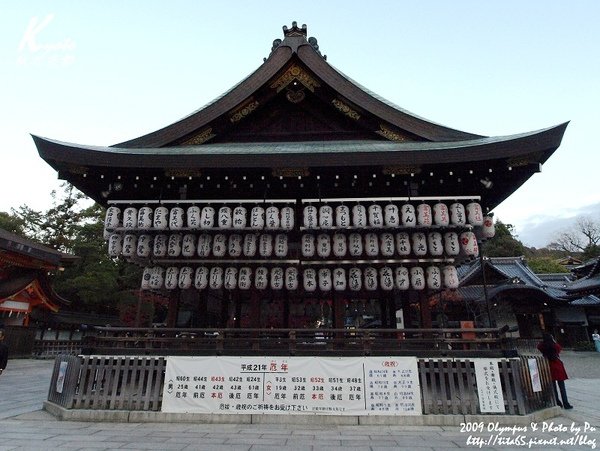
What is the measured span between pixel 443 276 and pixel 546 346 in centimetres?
313

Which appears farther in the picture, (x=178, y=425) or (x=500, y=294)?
(x=500, y=294)

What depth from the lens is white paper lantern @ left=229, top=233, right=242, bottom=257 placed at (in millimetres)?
9492

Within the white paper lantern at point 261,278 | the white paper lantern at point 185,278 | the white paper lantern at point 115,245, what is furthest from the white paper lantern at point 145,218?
the white paper lantern at point 261,278

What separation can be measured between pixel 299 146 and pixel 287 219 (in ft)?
9.89

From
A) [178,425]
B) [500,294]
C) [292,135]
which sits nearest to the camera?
[178,425]

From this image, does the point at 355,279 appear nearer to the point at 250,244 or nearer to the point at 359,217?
the point at 359,217

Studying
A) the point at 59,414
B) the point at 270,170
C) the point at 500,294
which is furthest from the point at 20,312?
the point at 500,294

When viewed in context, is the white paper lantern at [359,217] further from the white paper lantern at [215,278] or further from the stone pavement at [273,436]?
the stone pavement at [273,436]

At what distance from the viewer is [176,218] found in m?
9.52

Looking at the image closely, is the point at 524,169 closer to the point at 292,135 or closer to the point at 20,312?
the point at 292,135

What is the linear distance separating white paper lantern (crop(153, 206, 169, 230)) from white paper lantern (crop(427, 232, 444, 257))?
277 inches

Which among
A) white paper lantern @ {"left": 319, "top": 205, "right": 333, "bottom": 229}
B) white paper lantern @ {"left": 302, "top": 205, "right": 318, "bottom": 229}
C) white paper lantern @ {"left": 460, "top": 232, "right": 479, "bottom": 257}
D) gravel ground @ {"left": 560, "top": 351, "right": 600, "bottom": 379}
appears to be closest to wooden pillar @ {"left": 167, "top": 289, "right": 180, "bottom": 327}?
white paper lantern @ {"left": 302, "top": 205, "right": 318, "bottom": 229}

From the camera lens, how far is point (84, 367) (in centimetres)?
831

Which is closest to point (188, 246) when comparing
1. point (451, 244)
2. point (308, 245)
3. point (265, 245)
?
point (265, 245)
